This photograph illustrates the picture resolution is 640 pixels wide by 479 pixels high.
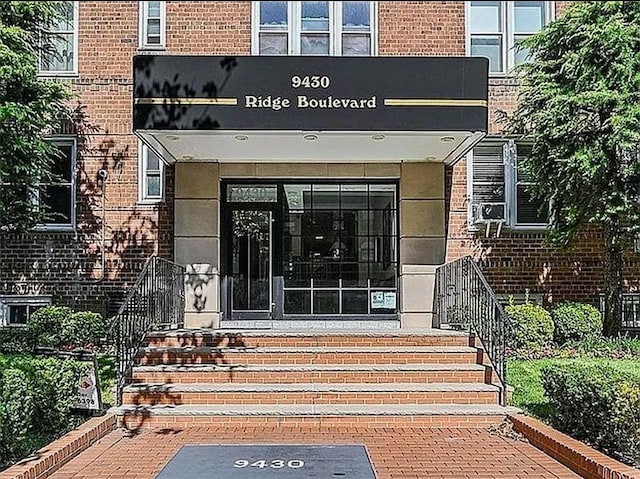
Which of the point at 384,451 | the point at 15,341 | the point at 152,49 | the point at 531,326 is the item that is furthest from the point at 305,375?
the point at 152,49

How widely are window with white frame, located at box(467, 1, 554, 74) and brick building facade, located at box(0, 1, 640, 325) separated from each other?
0.20 ft

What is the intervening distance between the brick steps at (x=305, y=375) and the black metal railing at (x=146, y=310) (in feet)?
1.50

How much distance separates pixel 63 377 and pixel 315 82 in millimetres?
5039

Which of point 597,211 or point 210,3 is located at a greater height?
point 210,3

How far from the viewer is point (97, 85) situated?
45.7 feet

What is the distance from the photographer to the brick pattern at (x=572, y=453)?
231 inches

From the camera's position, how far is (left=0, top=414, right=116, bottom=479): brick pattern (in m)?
6.01

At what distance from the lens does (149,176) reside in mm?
13977

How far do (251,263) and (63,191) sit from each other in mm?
3595

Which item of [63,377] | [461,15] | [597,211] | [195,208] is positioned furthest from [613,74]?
[63,377]

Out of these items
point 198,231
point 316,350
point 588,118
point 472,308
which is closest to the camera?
point 316,350

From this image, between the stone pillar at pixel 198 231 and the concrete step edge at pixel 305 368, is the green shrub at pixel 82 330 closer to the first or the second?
the stone pillar at pixel 198 231

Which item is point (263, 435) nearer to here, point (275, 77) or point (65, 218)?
point (275, 77)

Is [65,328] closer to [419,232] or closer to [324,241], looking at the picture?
[324,241]
